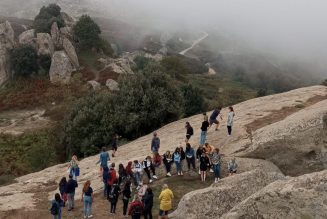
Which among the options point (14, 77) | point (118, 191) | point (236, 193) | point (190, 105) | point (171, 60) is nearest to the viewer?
point (236, 193)

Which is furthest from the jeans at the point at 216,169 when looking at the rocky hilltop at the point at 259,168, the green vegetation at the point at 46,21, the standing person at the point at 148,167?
the green vegetation at the point at 46,21

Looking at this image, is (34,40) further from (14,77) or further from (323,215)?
(323,215)

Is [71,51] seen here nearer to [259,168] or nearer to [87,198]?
[259,168]

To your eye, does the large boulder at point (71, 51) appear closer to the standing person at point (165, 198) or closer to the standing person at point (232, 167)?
the standing person at point (232, 167)

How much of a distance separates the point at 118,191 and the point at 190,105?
1744 inches

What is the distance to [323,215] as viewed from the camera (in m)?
16.2

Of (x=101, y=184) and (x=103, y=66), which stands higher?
(x=103, y=66)

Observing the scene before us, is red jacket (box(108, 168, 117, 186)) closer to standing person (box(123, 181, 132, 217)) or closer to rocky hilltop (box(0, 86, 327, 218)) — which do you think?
standing person (box(123, 181, 132, 217))

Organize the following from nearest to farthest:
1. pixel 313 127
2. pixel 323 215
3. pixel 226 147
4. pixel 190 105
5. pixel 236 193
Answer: pixel 323 215 < pixel 236 193 < pixel 313 127 < pixel 226 147 < pixel 190 105

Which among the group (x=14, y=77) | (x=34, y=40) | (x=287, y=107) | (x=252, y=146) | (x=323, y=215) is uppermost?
(x=34, y=40)

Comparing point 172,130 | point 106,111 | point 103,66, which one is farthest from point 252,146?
point 103,66

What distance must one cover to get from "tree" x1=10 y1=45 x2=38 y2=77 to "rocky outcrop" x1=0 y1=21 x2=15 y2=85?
6.84 feet

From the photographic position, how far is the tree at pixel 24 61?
102125mm

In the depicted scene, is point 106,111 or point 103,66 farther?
point 103,66
